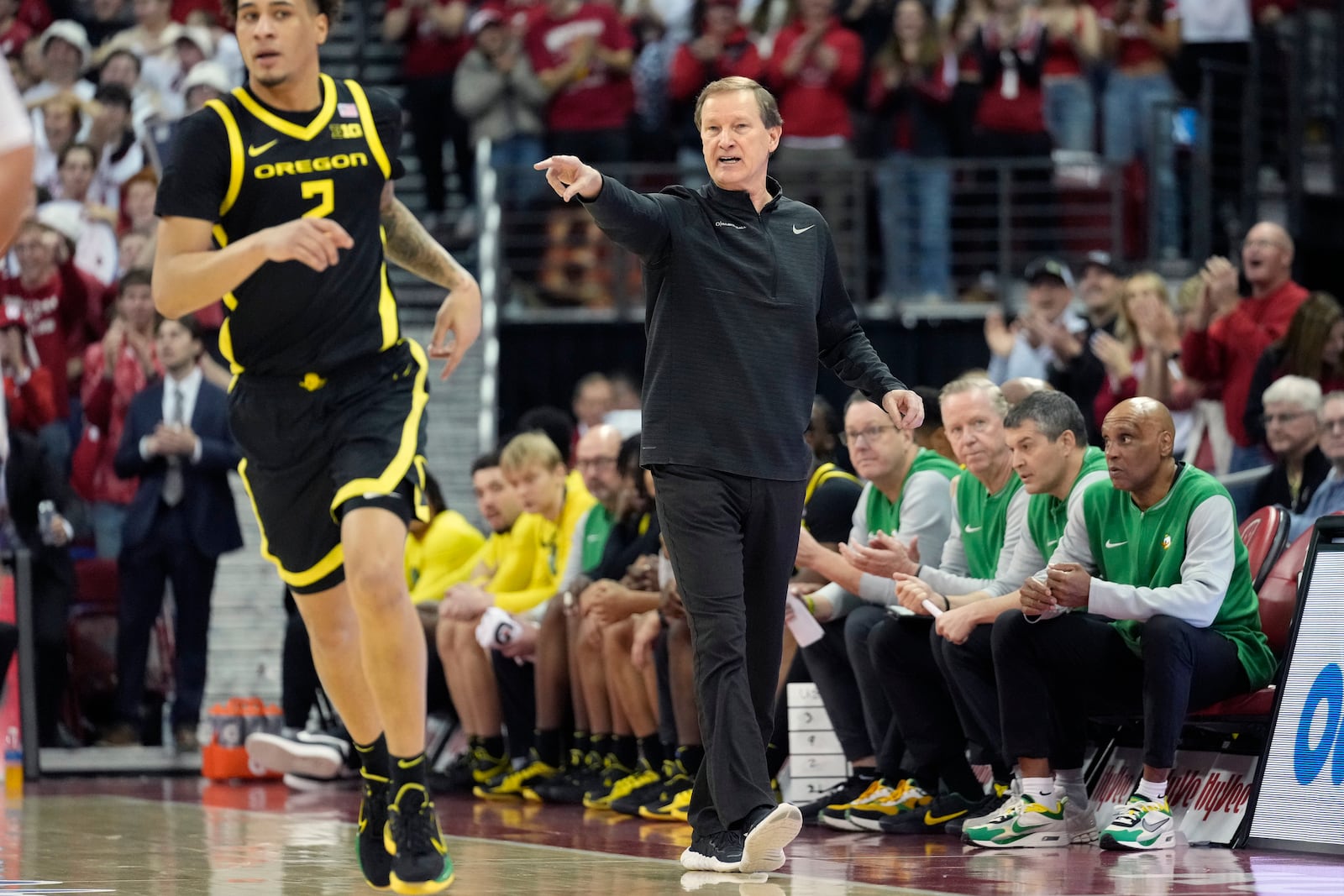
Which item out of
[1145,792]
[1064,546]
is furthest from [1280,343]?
[1145,792]

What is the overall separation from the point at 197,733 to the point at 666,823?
13.0ft

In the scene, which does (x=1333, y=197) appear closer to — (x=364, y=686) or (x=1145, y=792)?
(x=1145, y=792)

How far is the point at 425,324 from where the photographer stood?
48.1 ft

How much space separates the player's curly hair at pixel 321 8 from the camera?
18.4 feet

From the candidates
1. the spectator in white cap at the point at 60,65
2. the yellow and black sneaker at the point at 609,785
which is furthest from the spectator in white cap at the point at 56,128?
the yellow and black sneaker at the point at 609,785

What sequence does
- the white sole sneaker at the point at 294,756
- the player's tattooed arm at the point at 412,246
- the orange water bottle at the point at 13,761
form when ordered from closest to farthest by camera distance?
the player's tattooed arm at the point at 412,246
the white sole sneaker at the point at 294,756
the orange water bottle at the point at 13,761

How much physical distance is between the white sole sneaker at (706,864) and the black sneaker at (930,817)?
1.46 m

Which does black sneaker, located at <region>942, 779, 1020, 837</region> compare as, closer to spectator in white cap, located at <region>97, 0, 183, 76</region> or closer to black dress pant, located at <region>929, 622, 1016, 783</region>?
black dress pant, located at <region>929, 622, 1016, 783</region>

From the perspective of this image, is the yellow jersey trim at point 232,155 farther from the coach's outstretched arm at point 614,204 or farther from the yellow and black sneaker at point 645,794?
the yellow and black sneaker at point 645,794

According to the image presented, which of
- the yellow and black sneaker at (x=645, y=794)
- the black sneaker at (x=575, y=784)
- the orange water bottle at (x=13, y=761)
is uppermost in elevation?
the yellow and black sneaker at (x=645, y=794)

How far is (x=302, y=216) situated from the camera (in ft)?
18.2

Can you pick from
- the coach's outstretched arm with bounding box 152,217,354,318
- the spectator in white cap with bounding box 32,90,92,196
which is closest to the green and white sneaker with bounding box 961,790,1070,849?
the coach's outstretched arm with bounding box 152,217,354,318

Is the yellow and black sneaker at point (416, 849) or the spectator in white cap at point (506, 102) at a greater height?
the spectator in white cap at point (506, 102)

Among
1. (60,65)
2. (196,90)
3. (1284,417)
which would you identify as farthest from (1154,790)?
(60,65)
